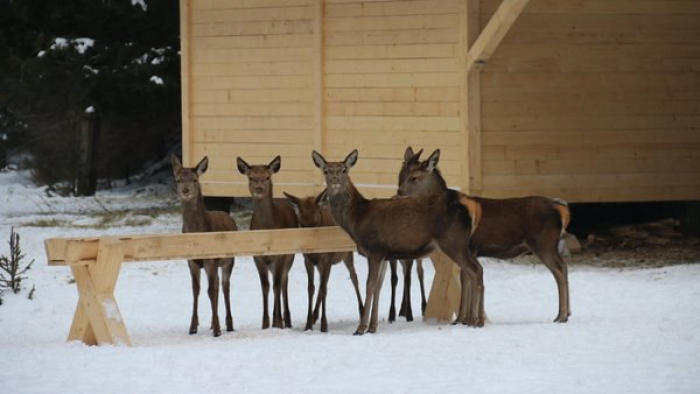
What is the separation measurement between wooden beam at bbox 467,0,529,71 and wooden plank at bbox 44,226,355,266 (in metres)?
4.73

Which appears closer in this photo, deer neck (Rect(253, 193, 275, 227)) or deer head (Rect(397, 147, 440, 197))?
deer neck (Rect(253, 193, 275, 227))

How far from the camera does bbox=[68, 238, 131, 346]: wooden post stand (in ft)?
37.6

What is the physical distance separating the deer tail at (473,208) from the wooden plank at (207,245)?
1.21 meters

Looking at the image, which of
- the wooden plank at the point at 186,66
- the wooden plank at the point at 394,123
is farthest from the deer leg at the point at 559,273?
the wooden plank at the point at 186,66

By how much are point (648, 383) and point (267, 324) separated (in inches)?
189

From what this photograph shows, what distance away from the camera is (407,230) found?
12328mm

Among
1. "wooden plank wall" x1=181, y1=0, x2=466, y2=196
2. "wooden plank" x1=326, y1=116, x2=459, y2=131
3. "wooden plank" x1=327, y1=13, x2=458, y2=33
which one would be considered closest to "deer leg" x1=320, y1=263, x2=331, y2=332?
Answer: "wooden plank wall" x1=181, y1=0, x2=466, y2=196

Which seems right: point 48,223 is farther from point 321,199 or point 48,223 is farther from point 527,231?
point 527,231

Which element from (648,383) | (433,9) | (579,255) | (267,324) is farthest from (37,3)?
(648,383)

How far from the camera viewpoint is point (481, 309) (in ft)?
41.1

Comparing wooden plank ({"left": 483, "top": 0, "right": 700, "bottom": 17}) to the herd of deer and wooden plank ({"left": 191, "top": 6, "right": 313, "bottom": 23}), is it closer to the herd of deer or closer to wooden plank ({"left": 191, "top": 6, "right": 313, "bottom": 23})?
wooden plank ({"left": 191, "top": 6, "right": 313, "bottom": 23})

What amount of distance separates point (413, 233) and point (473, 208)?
0.63m

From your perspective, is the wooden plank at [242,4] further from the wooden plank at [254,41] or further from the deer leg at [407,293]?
the deer leg at [407,293]

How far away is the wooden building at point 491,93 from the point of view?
58.1 feet
